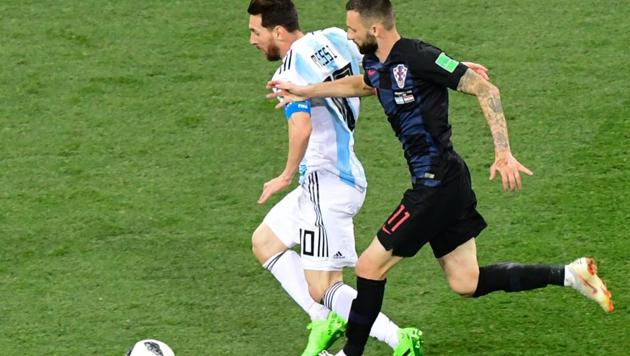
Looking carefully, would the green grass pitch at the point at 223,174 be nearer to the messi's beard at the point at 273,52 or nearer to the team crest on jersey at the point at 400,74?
the messi's beard at the point at 273,52

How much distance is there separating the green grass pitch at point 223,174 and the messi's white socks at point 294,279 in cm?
28

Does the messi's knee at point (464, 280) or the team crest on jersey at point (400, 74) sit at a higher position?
the team crest on jersey at point (400, 74)

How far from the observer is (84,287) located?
9.72 m

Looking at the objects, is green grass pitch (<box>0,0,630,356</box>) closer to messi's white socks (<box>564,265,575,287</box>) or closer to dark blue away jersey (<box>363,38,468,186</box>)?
messi's white socks (<box>564,265,575,287</box>)

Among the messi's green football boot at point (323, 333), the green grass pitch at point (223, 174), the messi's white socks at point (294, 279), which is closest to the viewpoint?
the messi's green football boot at point (323, 333)

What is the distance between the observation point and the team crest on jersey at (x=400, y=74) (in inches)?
316

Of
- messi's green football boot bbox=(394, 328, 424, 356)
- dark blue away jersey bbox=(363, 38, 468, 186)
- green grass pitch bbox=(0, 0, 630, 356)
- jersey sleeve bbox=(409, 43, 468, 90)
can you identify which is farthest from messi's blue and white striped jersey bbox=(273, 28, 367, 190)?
green grass pitch bbox=(0, 0, 630, 356)

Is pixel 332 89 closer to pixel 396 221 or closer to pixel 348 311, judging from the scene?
pixel 396 221

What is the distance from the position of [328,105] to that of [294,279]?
111cm

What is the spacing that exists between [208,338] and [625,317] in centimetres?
255

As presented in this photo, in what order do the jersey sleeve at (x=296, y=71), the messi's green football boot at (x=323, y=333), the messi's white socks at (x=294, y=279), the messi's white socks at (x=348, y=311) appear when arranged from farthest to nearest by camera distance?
1. the messi's white socks at (x=294, y=279)
2. the messi's green football boot at (x=323, y=333)
3. the messi's white socks at (x=348, y=311)
4. the jersey sleeve at (x=296, y=71)

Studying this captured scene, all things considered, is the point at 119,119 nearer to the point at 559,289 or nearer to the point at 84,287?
the point at 84,287

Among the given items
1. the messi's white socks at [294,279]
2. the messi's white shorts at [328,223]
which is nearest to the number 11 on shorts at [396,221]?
the messi's white shorts at [328,223]

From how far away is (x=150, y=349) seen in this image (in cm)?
833
